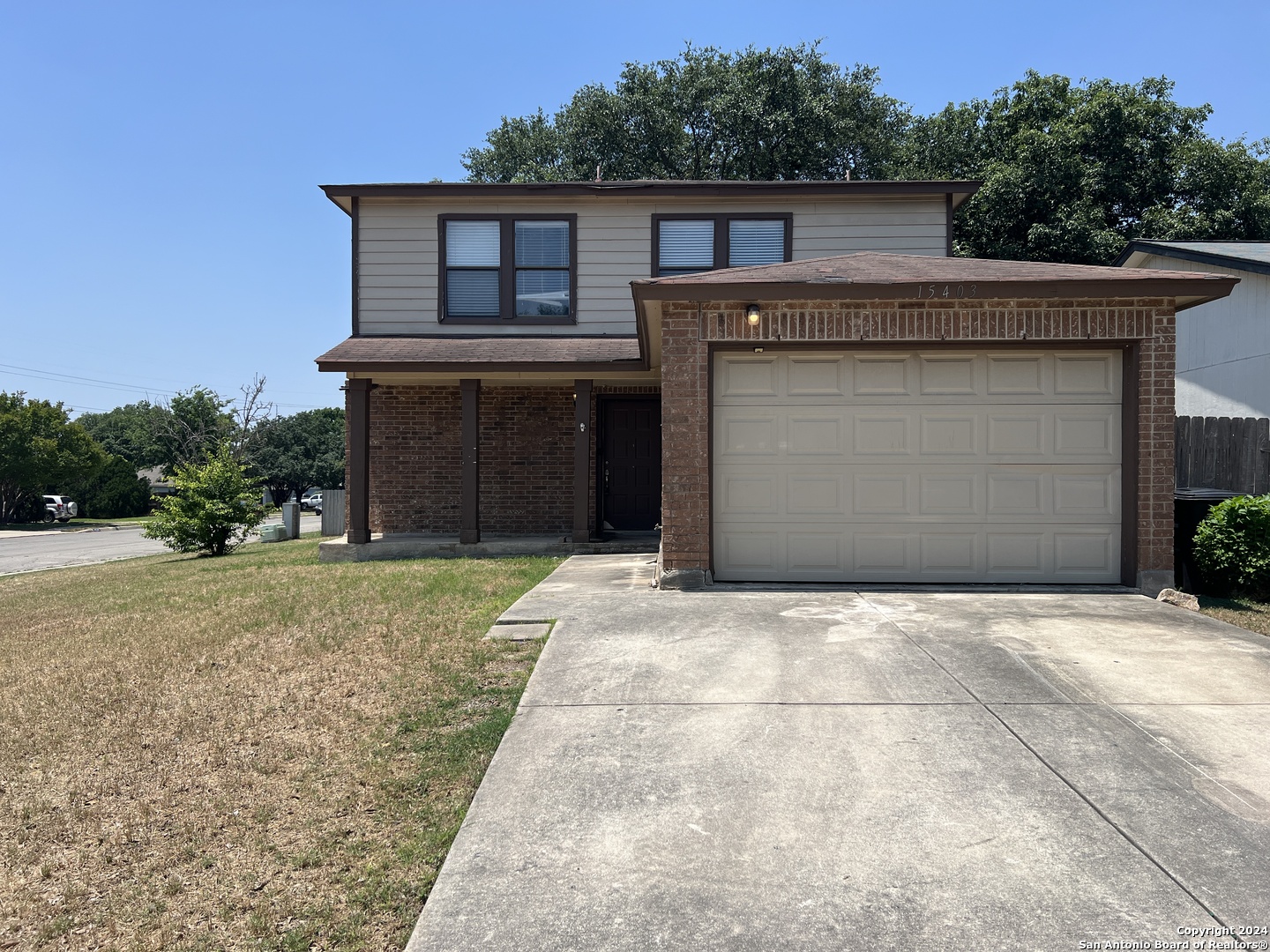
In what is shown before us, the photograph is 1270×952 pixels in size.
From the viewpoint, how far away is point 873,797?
3.65 metres

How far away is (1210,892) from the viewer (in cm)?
290

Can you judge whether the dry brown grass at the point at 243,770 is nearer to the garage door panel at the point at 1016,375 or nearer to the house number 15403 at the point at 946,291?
the house number 15403 at the point at 946,291

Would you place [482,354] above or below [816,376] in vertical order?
above

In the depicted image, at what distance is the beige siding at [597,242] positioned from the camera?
13.6m

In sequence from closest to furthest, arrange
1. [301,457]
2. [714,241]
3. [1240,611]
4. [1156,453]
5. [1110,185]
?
[1240,611]
[1156,453]
[714,241]
[1110,185]
[301,457]

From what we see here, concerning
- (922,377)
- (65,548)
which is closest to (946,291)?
(922,377)

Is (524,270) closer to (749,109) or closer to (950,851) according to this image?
(950,851)

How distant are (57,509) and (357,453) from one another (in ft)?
131

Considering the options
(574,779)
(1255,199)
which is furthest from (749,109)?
(574,779)

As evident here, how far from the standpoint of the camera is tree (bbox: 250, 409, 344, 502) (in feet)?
225

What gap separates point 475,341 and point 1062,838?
11.7 metres

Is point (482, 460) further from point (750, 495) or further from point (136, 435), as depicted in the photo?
point (136, 435)

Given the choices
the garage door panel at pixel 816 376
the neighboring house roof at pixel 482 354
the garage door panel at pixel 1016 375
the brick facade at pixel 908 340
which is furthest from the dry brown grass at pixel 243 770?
the garage door panel at pixel 1016 375

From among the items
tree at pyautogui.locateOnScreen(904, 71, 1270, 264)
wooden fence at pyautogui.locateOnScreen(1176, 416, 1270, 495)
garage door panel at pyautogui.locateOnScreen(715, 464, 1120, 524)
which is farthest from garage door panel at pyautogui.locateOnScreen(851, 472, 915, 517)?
tree at pyautogui.locateOnScreen(904, 71, 1270, 264)
